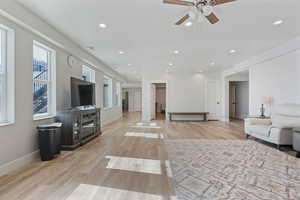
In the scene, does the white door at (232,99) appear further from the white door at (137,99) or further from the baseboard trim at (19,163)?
the baseboard trim at (19,163)

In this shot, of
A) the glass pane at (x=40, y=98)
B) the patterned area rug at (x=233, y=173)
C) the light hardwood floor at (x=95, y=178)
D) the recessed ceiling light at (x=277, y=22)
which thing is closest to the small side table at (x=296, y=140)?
the patterned area rug at (x=233, y=173)

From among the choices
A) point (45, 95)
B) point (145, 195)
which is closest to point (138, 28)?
point (45, 95)

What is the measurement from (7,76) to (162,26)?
118 inches

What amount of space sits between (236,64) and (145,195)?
7.53 metres

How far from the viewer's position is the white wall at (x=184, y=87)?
9.85m

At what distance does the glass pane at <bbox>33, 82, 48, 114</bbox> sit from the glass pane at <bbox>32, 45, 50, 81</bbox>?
0.17 meters

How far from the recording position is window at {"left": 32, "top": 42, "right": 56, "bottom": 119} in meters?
3.71

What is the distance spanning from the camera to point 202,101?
9859mm

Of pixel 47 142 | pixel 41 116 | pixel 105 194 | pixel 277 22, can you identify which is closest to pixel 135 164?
pixel 105 194

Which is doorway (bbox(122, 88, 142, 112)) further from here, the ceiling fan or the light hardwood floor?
the ceiling fan

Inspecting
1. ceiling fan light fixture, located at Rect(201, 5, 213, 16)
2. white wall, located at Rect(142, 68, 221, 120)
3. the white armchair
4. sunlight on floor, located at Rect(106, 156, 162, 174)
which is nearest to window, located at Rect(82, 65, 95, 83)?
white wall, located at Rect(142, 68, 221, 120)

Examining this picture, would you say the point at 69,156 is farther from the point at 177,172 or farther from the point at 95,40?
the point at 95,40

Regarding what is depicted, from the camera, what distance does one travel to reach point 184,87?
9.88 metres

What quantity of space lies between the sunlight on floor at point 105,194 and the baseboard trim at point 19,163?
53.5 inches
